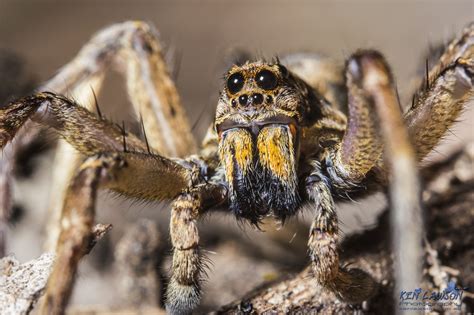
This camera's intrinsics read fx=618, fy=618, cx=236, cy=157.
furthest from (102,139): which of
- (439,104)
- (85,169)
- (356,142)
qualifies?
(439,104)

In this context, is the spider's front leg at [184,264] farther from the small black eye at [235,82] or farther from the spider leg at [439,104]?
the spider leg at [439,104]

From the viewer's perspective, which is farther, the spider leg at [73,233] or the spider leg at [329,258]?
the spider leg at [329,258]

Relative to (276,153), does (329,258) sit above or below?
below

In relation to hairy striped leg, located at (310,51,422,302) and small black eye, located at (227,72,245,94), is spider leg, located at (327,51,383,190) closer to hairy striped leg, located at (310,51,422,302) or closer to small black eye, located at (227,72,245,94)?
hairy striped leg, located at (310,51,422,302)

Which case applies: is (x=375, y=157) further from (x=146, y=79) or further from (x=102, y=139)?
(x=146, y=79)

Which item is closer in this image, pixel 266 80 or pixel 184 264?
pixel 184 264

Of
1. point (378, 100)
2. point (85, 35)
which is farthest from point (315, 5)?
point (378, 100)

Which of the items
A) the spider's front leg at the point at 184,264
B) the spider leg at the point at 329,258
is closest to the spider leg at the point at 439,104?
the spider leg at the point at 329,258

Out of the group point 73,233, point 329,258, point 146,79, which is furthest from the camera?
point 146,79
